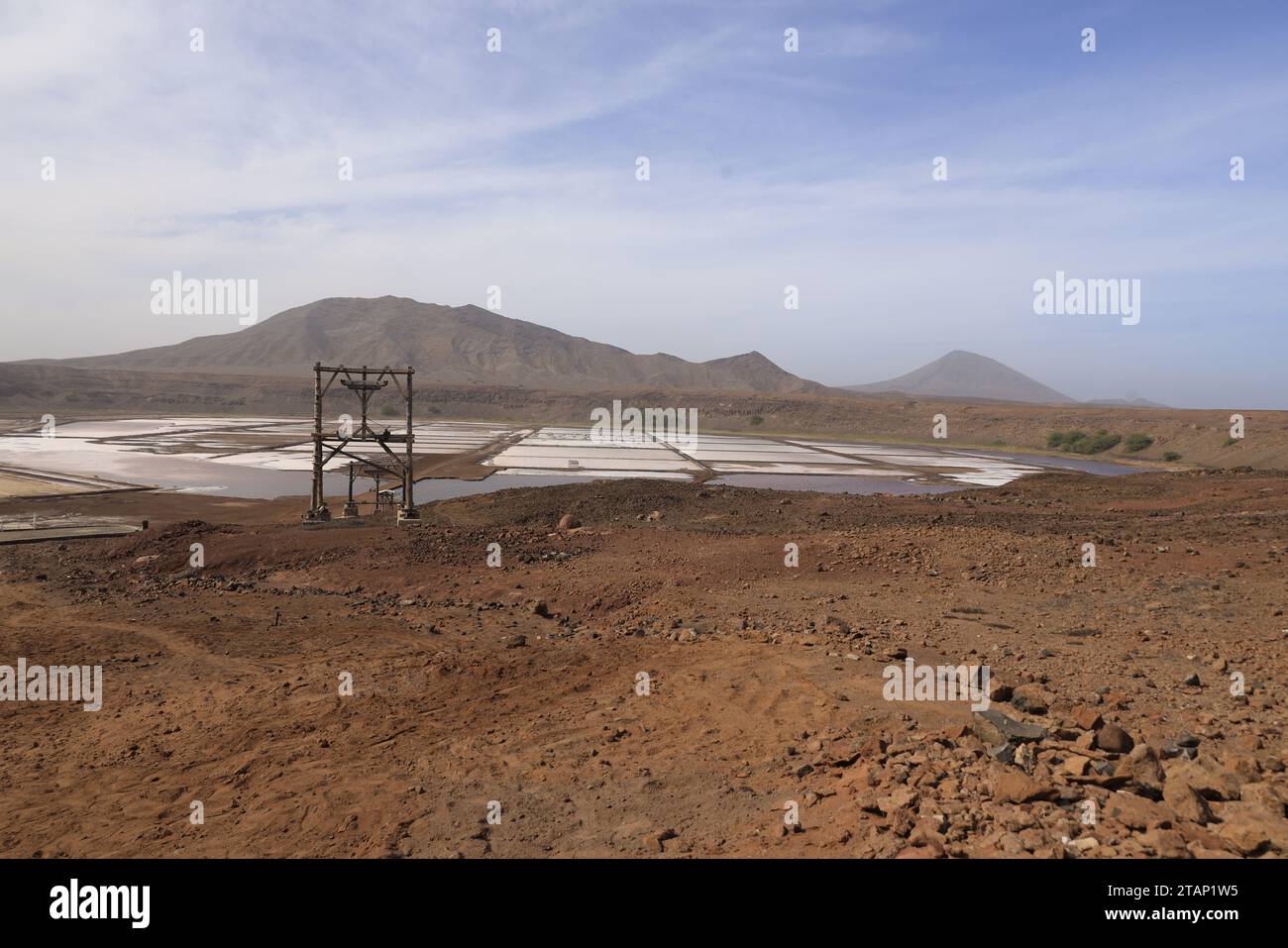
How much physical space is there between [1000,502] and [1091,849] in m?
25.5

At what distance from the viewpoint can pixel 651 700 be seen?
312 inches

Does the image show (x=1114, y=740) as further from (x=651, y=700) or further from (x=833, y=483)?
(x=833, y=483)

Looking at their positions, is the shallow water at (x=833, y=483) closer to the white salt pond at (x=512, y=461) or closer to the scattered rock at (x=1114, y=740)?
the white salt pond at (x=512, y=461)

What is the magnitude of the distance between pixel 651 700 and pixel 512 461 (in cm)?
4059

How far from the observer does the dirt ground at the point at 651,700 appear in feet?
17.2

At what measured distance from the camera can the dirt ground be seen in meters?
5.23

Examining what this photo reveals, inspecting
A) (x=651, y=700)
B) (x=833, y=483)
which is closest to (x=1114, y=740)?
(x=651, y=700)

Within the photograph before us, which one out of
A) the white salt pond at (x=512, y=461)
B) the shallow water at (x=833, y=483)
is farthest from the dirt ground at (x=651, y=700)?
the shallow water at (x=833, y=483)

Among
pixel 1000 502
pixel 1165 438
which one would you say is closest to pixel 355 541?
pixel 1000 502

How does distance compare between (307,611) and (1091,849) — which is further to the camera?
(307,611)

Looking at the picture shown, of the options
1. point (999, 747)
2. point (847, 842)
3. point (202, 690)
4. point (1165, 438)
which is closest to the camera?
point (847, 842)

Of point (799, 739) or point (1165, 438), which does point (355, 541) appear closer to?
point (799, 739)

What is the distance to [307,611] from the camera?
11.9 metres
